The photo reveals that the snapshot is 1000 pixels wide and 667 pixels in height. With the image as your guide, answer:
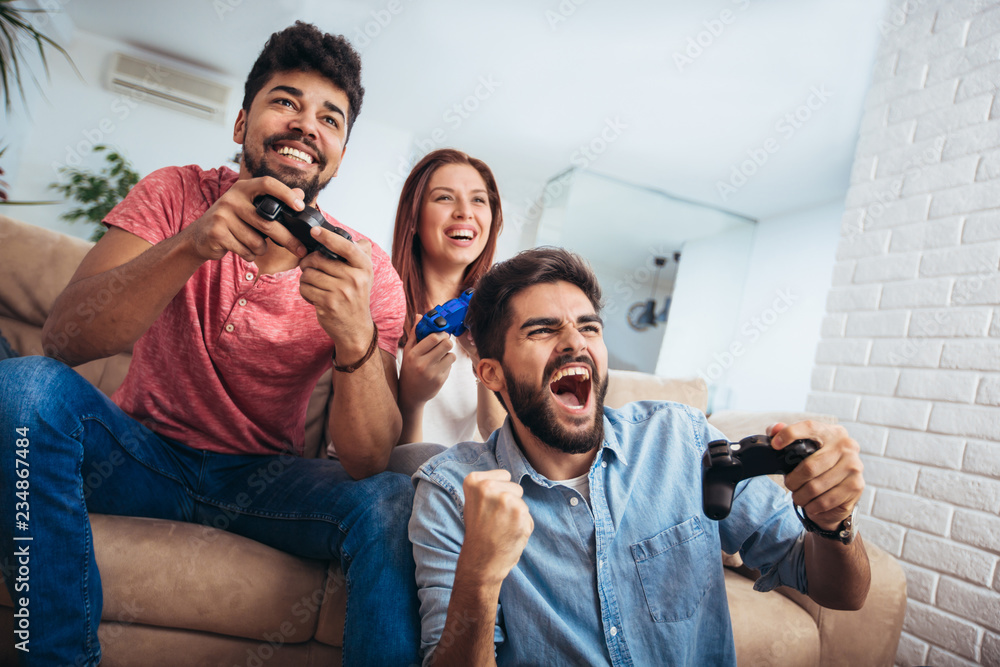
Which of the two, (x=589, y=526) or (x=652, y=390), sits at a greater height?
(x=652, y=390)

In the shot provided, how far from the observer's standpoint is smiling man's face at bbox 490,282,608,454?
46.2 inches

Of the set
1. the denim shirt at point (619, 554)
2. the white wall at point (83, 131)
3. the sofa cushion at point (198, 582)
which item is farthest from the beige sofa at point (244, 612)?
the white wall at point (83, 131)

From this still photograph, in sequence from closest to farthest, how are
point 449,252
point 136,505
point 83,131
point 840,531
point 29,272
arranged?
point 840,531 → point 136,505 → point 29,272 → point 449,252 → point 83,131

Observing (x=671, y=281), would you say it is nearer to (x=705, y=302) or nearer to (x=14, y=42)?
(x=705, y=302)

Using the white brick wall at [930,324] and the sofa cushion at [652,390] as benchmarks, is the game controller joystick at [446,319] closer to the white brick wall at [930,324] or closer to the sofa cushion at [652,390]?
the sofa cushion at [652,390]

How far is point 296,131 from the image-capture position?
4.62 feet

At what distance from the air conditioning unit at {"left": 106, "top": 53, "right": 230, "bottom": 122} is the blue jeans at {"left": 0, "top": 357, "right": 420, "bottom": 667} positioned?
5.05 metres

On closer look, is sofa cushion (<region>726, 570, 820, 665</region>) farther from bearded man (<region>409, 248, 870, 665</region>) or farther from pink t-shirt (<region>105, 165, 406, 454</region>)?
pink t-shirt (<region>105, 165, 406, 454</region>)

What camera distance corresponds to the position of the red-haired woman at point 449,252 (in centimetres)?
197

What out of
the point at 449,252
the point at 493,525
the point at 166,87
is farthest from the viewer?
the point at 166,87

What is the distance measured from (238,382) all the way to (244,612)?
0.51m

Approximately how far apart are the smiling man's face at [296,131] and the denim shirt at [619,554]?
768 mm

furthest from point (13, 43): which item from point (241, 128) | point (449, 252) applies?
point (449, 252)

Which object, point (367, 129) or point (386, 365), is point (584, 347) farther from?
point (367, 129)
